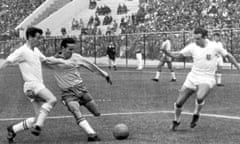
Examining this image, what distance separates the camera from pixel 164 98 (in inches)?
835

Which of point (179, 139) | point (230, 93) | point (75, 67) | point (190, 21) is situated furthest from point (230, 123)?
point (190, 21)

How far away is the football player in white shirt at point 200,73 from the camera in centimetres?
1328

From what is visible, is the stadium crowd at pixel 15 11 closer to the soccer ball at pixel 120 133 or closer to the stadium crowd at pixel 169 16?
the stadium crowd at pixel 169 16

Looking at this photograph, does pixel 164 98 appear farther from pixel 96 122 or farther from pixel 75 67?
pixel 75 67

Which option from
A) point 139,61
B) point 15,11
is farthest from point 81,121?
point 15,11

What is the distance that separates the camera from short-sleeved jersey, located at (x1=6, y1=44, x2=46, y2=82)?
11898 millimetres

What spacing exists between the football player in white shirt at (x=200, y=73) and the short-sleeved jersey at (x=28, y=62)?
2.95 metres

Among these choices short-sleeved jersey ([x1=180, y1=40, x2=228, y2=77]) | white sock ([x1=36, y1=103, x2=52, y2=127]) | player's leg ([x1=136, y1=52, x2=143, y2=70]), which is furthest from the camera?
player's leg ([x1=136, y1=52, x2=143, y2=70])

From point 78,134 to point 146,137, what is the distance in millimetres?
1541

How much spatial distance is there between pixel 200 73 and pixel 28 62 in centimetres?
374

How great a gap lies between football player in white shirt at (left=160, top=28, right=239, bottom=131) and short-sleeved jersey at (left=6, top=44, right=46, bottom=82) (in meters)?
2.95

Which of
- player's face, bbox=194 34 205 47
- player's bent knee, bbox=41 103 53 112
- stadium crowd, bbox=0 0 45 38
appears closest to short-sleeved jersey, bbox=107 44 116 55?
stadium crowd, bbox=0 0 45 38

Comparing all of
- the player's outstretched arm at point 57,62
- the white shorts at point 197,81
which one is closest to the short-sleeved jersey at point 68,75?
the player's outstretched arm at point 57,62

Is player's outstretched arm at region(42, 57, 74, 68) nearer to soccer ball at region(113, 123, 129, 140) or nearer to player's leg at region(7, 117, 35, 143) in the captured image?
player's leg at region(7, 117, 35, 143)
